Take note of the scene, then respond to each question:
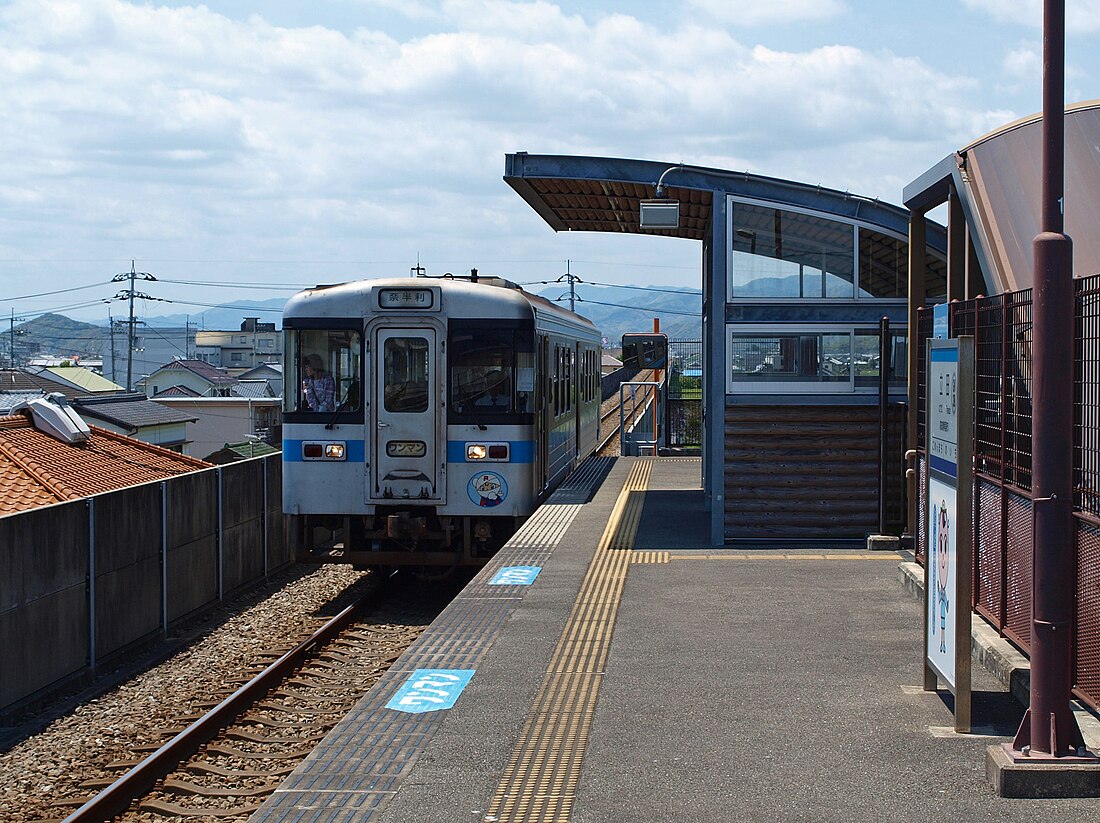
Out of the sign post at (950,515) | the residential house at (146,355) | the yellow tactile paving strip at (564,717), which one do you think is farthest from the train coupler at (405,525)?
the residential house at (146,355)

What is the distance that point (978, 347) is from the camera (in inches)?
289

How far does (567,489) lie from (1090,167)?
8.14 m

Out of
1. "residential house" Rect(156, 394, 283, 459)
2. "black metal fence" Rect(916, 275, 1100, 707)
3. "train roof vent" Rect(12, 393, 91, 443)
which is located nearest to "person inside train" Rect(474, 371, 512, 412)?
"black metal fence" Rect(916, 275, 1100, 707)

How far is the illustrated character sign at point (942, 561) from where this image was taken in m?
5.77

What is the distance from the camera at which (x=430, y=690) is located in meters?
6.48

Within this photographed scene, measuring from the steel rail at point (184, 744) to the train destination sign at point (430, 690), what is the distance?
1778 mm

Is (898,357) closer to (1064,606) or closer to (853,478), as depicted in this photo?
(853,478)

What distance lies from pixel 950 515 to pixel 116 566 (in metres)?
7.66

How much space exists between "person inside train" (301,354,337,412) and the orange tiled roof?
2.33m

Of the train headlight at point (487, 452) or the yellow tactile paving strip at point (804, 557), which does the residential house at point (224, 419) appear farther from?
the yellow tactile paving strip at point (804, 557)

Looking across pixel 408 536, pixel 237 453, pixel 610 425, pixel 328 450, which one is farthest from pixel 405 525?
pixel 610 425

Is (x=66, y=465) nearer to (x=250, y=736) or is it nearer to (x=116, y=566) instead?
(x=116, y=566)

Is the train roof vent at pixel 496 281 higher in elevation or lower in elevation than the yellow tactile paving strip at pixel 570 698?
higher

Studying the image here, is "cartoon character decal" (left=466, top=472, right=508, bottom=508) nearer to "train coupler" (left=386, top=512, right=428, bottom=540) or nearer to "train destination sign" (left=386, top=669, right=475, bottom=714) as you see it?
"train coupler" (left=386, top=512, right=428, bottom=540)
